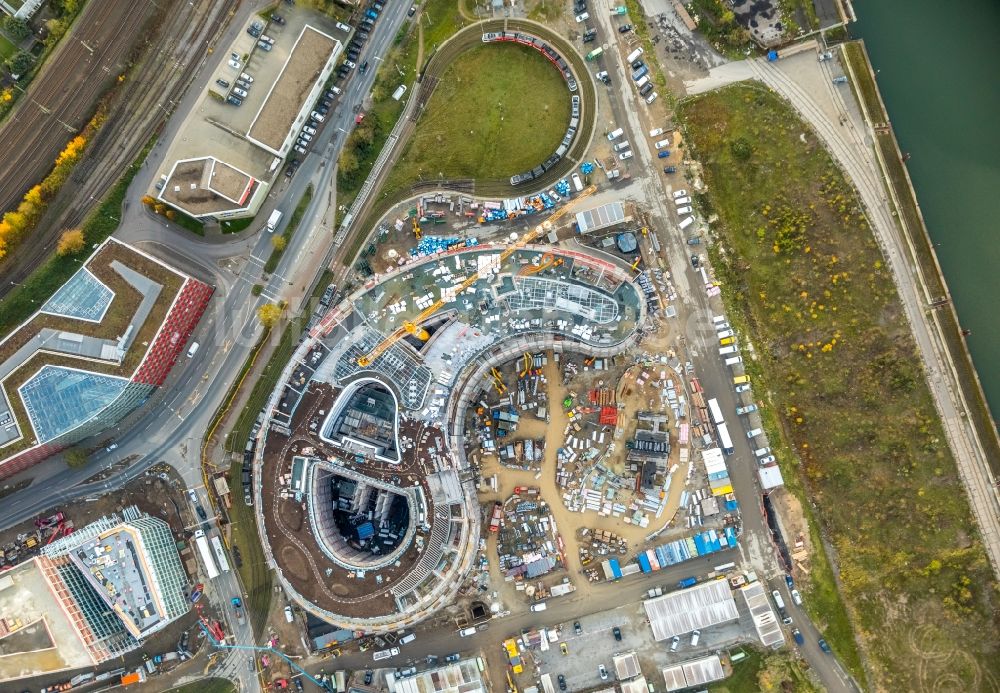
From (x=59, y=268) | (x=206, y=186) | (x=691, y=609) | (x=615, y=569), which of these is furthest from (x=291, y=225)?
(x=691, y=609)

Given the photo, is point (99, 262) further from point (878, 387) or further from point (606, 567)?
point (878, 387)

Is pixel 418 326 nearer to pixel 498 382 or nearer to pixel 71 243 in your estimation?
pixel 498 382

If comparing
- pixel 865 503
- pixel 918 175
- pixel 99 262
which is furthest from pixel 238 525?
pixel 918 175

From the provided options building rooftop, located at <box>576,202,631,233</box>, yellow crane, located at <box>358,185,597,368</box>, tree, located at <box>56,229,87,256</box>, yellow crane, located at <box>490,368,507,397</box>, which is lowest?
yellow crane, located at <box>490,368,507,397</box>

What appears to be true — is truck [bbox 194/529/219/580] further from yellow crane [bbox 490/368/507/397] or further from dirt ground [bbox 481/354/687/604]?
yellow crane [bbox 490/368/507/397]

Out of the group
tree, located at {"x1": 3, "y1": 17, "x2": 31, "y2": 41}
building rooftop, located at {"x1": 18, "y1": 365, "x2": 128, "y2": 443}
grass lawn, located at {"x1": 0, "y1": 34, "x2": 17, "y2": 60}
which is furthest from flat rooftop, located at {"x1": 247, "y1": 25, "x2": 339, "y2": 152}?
building rooftop, located at {"x1": 18, "y1": 365, "x2": 128, "y2": 443}
